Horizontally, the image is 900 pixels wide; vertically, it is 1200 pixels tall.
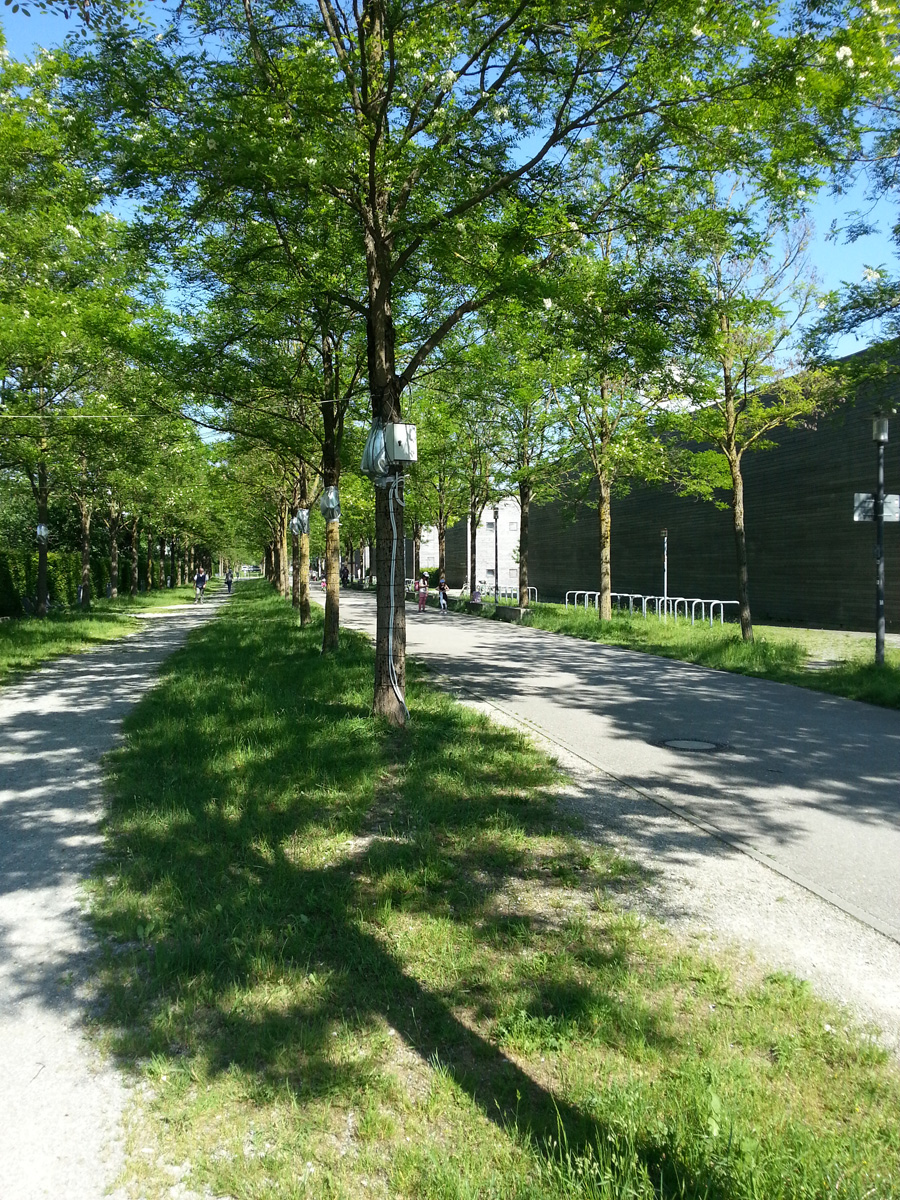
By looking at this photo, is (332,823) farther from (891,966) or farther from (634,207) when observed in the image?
(634,207)

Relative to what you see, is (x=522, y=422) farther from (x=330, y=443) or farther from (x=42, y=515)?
(x=42, y=515)

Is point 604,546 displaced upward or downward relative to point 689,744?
upward

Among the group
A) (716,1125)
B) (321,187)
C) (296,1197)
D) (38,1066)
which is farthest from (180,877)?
(321,187)

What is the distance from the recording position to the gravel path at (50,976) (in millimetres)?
2586

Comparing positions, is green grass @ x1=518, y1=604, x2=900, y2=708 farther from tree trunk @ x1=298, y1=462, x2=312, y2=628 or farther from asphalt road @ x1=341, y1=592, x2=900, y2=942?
tree trunk @ x1=298, y1=462, x2=312, y2=628

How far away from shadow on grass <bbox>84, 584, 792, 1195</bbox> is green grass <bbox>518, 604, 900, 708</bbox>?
250 inches

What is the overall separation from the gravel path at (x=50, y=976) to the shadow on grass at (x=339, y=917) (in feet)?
0.56

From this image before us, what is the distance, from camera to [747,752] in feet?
26.1

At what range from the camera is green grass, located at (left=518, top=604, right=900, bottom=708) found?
11734 millimetres

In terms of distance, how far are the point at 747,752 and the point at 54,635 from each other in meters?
15.9

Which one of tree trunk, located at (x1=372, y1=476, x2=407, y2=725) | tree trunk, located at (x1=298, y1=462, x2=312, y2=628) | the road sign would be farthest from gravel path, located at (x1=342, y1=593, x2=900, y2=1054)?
tree trunk, located at (x1=298, y1=462, x2=312, y2=628)

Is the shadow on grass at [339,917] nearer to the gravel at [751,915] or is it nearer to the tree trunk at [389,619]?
the tree trunk at [389,619]

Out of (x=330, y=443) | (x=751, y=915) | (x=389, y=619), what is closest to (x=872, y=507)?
(x=389, y=619)

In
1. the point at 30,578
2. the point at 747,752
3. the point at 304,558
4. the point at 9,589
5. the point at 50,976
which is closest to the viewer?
the point at 50,976
